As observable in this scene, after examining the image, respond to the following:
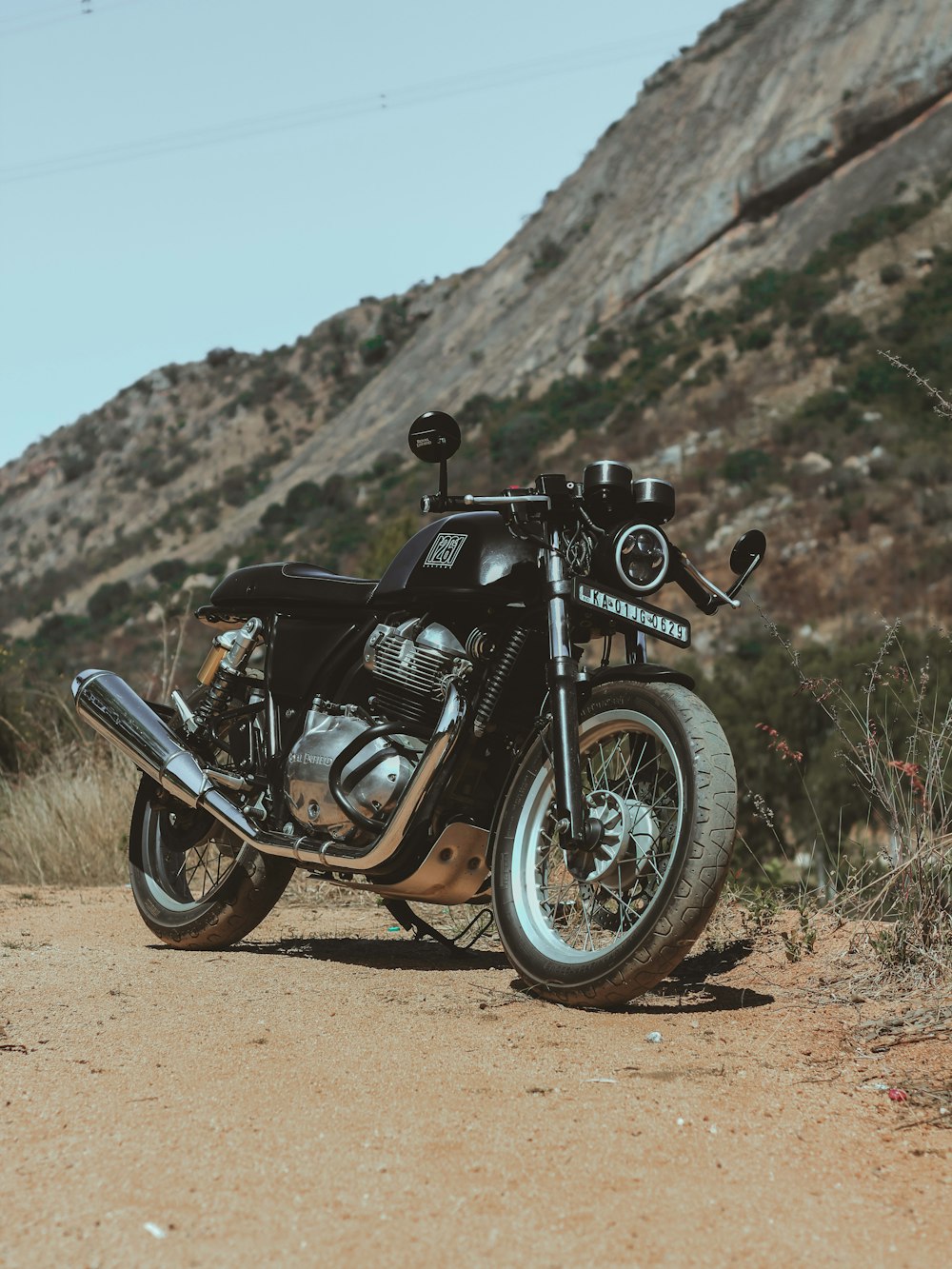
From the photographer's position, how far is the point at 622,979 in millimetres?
3541

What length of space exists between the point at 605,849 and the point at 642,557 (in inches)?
33.2

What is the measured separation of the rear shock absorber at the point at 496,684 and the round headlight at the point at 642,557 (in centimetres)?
41

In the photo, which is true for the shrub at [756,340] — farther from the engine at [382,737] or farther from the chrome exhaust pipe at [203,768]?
the engine at [382,737]

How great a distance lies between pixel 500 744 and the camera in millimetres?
4289

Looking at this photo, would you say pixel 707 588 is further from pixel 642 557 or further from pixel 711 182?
pixel 711 182

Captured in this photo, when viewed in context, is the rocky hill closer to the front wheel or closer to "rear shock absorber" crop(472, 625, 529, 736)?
"rear shock absorber" crop(472, 625, 529, 736)

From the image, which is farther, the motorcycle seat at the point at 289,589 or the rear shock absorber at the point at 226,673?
the rear shock absorber at the point at 226,673

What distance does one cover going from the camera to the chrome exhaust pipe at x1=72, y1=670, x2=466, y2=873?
4.07m

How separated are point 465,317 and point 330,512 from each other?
1621 centimetres

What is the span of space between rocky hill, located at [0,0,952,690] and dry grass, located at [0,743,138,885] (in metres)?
12.5

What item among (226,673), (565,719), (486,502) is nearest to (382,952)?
(226,673)

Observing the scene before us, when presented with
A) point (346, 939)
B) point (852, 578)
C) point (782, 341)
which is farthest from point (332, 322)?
point (346, 939)

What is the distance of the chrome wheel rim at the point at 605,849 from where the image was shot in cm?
374

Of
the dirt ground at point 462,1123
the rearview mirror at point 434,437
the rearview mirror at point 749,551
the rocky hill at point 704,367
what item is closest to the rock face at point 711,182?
the rocky hill at point 704,367
